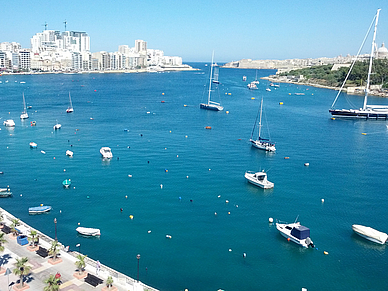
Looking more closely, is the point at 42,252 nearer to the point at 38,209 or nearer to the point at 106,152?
the point at 38,209

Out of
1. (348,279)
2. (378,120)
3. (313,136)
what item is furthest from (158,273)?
(378,120)

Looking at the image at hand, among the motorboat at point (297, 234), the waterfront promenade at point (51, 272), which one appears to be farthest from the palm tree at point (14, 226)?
the motorboat at point (297, 234)

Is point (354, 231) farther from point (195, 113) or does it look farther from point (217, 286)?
point (195, 113)

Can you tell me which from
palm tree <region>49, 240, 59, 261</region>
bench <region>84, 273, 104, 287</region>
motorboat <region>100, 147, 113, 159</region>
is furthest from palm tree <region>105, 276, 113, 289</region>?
motorboat <region>100, 147, 113, 159</region>

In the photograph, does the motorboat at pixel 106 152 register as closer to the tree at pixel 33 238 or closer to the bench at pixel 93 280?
the tree at pixel 33 238

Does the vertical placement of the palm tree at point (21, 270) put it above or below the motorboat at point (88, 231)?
above

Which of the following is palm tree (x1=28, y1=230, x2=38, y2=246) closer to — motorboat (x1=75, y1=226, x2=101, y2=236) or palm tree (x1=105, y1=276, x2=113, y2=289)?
motorboat (x1=75, y1=226, x2=101, y2=236)

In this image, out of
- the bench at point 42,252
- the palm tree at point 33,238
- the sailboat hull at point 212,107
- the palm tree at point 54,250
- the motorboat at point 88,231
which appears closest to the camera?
the palm tree at point 54,250
